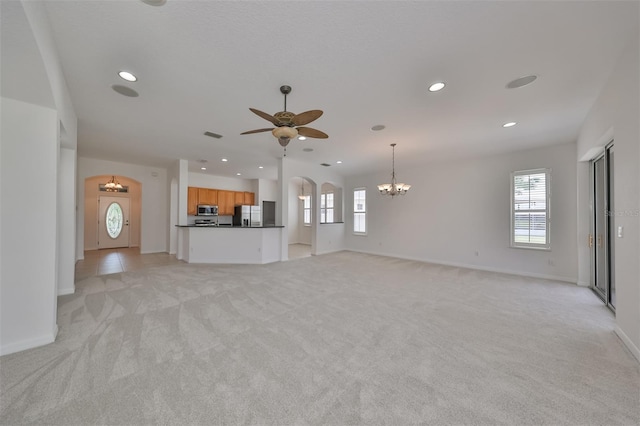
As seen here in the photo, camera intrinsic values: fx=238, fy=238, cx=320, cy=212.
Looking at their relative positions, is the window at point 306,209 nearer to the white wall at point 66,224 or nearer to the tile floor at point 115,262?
the tile floor at point 115,262

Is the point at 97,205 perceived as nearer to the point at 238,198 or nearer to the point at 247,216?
the point at 238,198

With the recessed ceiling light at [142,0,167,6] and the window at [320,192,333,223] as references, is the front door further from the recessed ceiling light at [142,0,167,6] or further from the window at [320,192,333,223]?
the recessed ceiling light at [142,0,167,6]

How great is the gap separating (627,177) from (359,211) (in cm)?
637

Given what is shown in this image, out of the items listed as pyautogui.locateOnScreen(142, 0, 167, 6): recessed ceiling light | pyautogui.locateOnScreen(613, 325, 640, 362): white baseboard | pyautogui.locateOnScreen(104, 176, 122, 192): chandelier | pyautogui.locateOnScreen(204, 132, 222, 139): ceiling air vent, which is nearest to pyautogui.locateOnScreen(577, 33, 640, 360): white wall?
pyautogui.locateOnScreen(613, 325, 640, 362): white baseboard

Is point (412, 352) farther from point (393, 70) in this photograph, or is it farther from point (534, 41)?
point (534, 41)

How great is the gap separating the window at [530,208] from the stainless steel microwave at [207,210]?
867cm

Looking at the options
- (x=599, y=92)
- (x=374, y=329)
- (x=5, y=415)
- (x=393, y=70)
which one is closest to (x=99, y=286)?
(x=5, y=415)

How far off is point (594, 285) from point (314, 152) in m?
5.88

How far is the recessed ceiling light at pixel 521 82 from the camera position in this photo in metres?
2.57

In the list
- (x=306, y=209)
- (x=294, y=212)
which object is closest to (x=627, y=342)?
(x=306, y=209)

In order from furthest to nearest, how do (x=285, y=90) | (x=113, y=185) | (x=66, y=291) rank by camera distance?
(x=113, y=185) → (x=66, y=291) → (x=285, y=90)

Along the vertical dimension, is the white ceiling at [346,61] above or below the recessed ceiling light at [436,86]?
above

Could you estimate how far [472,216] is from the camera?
19.4 ft

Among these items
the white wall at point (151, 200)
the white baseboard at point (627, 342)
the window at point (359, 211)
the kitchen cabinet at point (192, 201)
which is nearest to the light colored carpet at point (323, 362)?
the white baseboard at point (627, 342)
